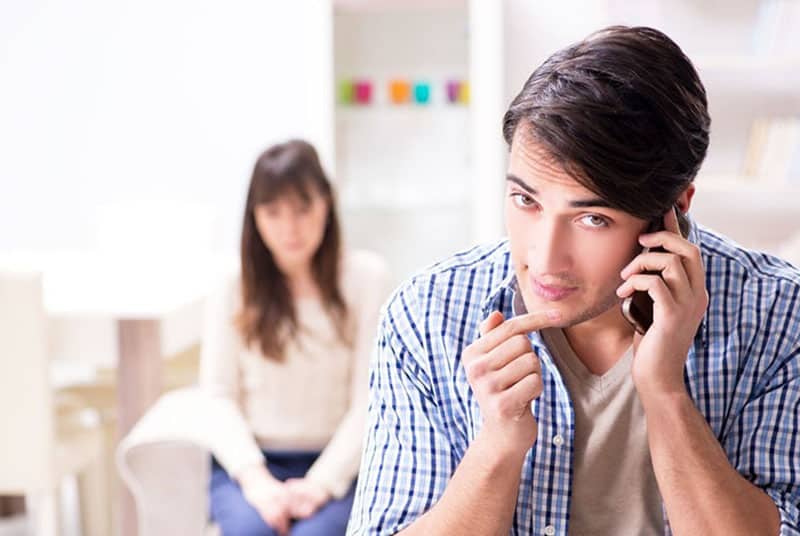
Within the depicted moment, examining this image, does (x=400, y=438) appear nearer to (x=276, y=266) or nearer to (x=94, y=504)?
(x=276, y=266)

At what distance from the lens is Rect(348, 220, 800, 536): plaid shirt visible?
45.4 inches

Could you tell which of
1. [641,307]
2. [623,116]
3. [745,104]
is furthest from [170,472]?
[745,104]

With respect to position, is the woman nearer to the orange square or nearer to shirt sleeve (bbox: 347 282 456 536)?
shirt sleeve (bbox: 347 282 456 536)

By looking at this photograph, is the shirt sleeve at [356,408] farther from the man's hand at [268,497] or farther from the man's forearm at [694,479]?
the man's forearm at [694,479]

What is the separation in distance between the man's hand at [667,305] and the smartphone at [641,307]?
0.7 inches

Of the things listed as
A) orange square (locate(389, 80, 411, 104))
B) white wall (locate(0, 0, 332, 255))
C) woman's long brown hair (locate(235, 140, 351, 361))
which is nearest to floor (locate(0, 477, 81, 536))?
woman's long brown hair (locate(235, 140, 351, 361))

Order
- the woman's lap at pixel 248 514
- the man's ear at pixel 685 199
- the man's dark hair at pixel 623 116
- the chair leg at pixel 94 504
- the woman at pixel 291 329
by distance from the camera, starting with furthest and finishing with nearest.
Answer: the chair leg at pixel 94 504
the woman at pixel 291 329
the woman's lap at pixel 248 514
the man's ear at pixel 685 199
the man's dark hair at pixel 623 116

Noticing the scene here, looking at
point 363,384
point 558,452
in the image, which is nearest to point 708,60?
point 363,384

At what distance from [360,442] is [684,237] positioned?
1.17m

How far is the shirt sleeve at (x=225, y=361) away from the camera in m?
2.20

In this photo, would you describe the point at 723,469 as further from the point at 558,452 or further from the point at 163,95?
the point at 163,95

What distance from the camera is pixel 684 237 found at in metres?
1.17

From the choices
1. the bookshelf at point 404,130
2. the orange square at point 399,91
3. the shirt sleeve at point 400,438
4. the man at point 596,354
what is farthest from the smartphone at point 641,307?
the orange square at point 399,91

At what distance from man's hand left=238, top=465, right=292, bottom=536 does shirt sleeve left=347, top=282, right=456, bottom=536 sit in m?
0.88
